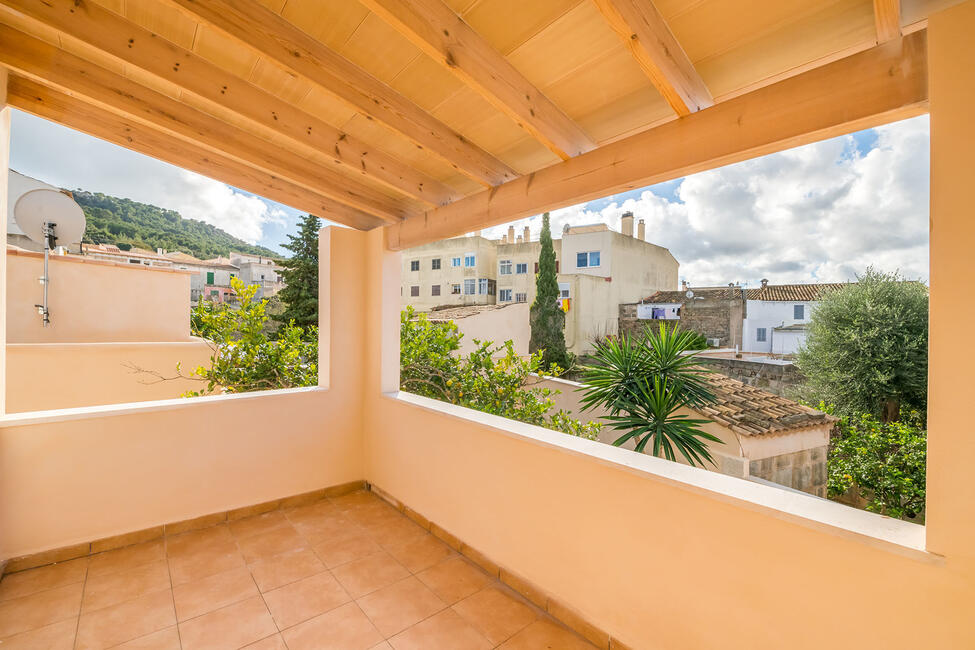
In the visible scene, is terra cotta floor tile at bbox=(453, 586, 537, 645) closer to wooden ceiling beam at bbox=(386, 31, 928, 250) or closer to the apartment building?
wooden ceiling beam at bbox=(386, 31, 928, 250)

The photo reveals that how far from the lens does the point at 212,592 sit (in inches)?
85.0

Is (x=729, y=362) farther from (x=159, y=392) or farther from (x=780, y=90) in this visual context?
(x=159, y=392)

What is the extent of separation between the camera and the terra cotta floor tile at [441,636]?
1.83m

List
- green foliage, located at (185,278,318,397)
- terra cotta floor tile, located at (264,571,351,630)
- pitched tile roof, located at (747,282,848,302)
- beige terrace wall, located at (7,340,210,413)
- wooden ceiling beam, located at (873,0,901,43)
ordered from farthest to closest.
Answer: pitched tile roof, located at (747,282,848,302)
beige terrace wall, located at (7,340,210,413)
green foliage, located at (185,278,318,397)
terra cotta floor tile, located at (264,571,351,630)
wooden ceiling beam, located at (873,0,901,43)

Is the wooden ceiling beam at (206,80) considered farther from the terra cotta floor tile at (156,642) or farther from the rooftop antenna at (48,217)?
the rooftop antenna at (48,217)

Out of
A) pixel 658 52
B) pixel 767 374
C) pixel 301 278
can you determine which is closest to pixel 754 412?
pixel 767 374

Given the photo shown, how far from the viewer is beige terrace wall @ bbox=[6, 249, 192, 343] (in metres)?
5.35

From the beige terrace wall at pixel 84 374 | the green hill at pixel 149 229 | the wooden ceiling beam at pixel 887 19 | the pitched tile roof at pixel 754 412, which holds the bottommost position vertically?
the pitched tile roof at pixel 754 412

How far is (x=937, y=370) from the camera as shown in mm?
1069

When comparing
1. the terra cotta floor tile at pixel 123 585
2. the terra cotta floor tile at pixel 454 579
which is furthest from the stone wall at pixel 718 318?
the terra cotta floor tile at pixel 123 585

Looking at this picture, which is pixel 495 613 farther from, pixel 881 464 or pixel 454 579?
pixel 881 464

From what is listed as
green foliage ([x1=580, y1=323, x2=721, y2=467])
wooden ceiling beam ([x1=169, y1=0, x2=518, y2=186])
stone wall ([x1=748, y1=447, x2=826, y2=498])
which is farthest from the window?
wooden ceiling beam ([x1=169, y1=0, x2=518, y2=186])

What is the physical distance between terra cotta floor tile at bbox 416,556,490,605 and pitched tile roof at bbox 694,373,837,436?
2845 mm

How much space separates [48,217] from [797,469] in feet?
27.4
